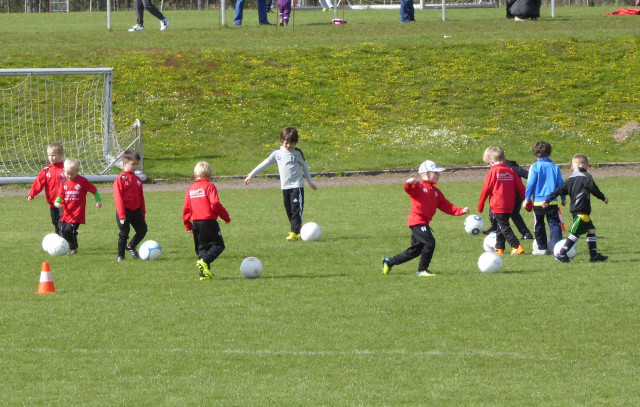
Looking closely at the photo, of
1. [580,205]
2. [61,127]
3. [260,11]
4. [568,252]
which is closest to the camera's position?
[580,205]

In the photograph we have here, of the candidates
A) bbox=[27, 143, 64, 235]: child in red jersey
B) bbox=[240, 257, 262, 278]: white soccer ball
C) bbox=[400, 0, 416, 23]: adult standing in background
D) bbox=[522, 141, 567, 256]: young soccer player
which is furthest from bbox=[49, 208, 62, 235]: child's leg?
bbox=[400, 0, 416, 23]: adult standing in background

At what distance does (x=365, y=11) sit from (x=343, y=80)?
17730mm

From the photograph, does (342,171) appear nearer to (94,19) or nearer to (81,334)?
(81,334)

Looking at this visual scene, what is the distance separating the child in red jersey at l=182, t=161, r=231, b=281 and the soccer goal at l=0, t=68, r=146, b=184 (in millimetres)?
13113

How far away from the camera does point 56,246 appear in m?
13.8

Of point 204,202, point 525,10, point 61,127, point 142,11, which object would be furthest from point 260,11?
point 204,202

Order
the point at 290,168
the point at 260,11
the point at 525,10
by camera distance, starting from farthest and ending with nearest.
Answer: the point at 260,11 → the point at 525,10 → the point at 290,168

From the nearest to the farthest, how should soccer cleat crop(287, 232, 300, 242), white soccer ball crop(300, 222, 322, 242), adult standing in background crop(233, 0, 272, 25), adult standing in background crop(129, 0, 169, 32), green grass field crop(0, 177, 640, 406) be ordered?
green grass field crop(0, 177, 640, 406), white soccer ball crop(300, 222, 322, 242), soccer cleat crop(287, 232, 300, 242), adult standing in background crop(129, 0, 169, 32), adult standing in background crop(233, 0, 272, 25)

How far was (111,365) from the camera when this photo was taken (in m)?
8.08

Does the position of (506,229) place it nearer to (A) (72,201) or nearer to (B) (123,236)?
(B) (123,236)

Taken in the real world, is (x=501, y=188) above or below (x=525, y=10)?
below

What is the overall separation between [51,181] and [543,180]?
764cm

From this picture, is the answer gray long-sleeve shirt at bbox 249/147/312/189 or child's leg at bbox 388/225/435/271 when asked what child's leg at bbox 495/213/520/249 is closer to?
child's leg at bbox 388/225/435/271

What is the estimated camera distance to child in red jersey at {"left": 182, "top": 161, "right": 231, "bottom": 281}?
11.7 metres
